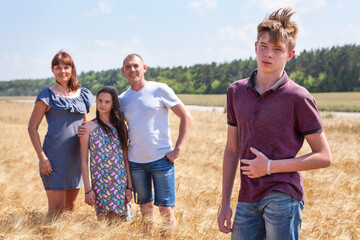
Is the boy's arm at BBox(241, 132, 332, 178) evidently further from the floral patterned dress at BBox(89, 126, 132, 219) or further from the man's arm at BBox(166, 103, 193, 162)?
the floral patterned dress at BBox(89, 126, 132, 219)

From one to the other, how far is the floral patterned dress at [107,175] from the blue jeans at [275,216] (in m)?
1.55

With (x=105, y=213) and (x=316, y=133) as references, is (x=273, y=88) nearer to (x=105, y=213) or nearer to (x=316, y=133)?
(x=316, y=133)

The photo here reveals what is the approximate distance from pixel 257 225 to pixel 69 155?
2.06 metres

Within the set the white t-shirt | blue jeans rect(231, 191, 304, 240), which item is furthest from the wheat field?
blue jeans rect(231, 191, 304, 240)

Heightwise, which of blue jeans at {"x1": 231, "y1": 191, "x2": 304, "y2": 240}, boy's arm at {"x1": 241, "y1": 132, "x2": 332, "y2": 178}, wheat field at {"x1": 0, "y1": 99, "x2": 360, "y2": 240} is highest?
boy's arm at {"x1": 241, "y1": 132, "x2": 332, "y2": 178}

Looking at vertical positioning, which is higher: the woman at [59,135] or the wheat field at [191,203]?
the woman at [59,135]

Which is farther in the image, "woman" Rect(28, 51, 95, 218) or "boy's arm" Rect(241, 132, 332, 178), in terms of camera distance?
"woman" Rect(28, 51, 95, 218)

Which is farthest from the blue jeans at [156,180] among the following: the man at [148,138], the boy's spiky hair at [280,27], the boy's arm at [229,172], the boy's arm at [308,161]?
the boy's spiky hair at [280,27]

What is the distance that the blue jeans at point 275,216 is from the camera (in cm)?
166

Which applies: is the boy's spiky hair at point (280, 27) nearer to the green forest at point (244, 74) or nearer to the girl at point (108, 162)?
the girl at point (108, 162)

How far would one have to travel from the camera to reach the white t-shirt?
3096mm

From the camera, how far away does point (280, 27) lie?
170 cm

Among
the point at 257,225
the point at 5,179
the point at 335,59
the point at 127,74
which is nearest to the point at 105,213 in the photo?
the point at 127,74

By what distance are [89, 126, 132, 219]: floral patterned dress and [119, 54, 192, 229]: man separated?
6.2 inches
